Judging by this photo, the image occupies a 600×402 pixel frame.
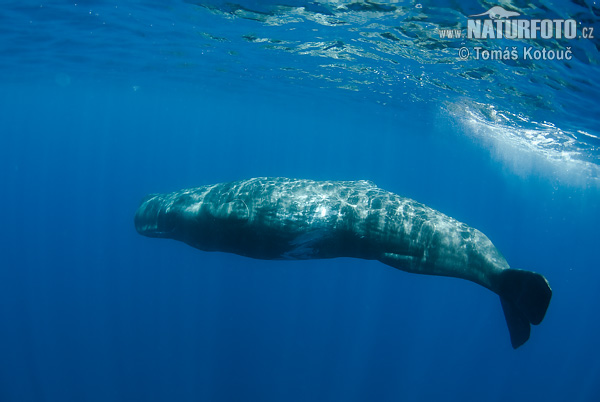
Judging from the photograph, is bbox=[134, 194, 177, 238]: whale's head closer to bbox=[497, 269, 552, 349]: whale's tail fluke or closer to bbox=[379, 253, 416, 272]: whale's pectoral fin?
bbox=[379, 253, 416, 272]: whale's pectoral fin

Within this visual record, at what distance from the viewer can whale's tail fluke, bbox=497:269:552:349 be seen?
5.36m

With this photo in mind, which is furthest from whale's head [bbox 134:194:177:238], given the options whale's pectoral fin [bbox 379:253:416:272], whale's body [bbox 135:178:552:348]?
whale's pectoral fin [bbox 379:253:416:272]

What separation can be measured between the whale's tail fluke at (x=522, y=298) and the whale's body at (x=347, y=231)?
2 centimetres

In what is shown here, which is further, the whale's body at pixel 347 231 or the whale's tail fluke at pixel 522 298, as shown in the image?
the whale's body at pixel 347 231

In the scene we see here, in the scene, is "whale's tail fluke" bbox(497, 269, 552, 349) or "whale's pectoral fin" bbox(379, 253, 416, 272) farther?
"whale's pectoral fin" bbox(379, 253, 416, 272)

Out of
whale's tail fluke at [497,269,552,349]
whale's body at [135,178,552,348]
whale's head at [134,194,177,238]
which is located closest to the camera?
whale's tail fluke at [497,269,552,349]

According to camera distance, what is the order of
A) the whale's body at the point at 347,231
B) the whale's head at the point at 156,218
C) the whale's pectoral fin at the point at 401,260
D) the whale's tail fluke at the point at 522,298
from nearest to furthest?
the whale's tail fluke at the point at 522,298 → the whale's body at the point at 347,231 → the whale's pectoral fin at the point at 401,260 → the whale's head at the point at 156,218

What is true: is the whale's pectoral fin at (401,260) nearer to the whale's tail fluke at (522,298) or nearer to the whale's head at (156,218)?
the whale's tail fluke at (522,298)

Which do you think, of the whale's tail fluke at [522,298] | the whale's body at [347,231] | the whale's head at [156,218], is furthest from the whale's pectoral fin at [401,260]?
the whale's head at [156,218]

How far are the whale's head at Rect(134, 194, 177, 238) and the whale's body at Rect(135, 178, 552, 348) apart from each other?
0.64ft

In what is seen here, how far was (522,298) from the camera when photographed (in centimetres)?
568

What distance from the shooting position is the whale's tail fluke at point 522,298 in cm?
536

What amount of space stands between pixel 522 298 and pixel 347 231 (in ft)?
10.7

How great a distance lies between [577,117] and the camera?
19.8 metres
